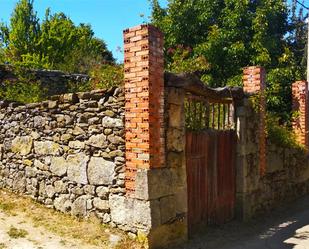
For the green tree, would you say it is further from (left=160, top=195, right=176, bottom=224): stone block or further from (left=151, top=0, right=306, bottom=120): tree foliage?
(left=160, top=195, right=176, bottom=224): stone block

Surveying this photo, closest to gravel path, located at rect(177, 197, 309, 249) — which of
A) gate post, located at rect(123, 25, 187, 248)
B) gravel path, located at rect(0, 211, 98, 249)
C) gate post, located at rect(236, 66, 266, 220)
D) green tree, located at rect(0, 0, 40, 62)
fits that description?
gate post, located at rect(236, 66, 266, 220)

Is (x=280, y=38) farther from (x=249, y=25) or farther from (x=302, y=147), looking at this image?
(x=302, y=147)

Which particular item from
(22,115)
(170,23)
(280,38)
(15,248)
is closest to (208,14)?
(170,23)

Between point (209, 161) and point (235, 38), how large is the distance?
22.0 ft

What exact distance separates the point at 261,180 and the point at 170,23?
275 inches

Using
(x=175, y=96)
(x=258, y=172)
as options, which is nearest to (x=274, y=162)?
(x=258, y=172)

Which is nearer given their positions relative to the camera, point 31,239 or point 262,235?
point 31,239

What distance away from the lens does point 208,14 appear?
515 inches

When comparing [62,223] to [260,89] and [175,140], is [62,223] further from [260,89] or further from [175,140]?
[260,89]

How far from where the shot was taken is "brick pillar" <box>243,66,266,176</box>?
27.2 ft

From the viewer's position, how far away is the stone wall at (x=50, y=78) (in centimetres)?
1052

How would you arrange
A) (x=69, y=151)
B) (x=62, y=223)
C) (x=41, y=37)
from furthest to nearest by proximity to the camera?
(x=41, y=37) < (x=69, y=151) < (x=62, y=223)

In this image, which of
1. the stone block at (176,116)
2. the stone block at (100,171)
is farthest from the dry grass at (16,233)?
the stone block at (176,116)

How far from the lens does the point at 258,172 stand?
27.2 feet
